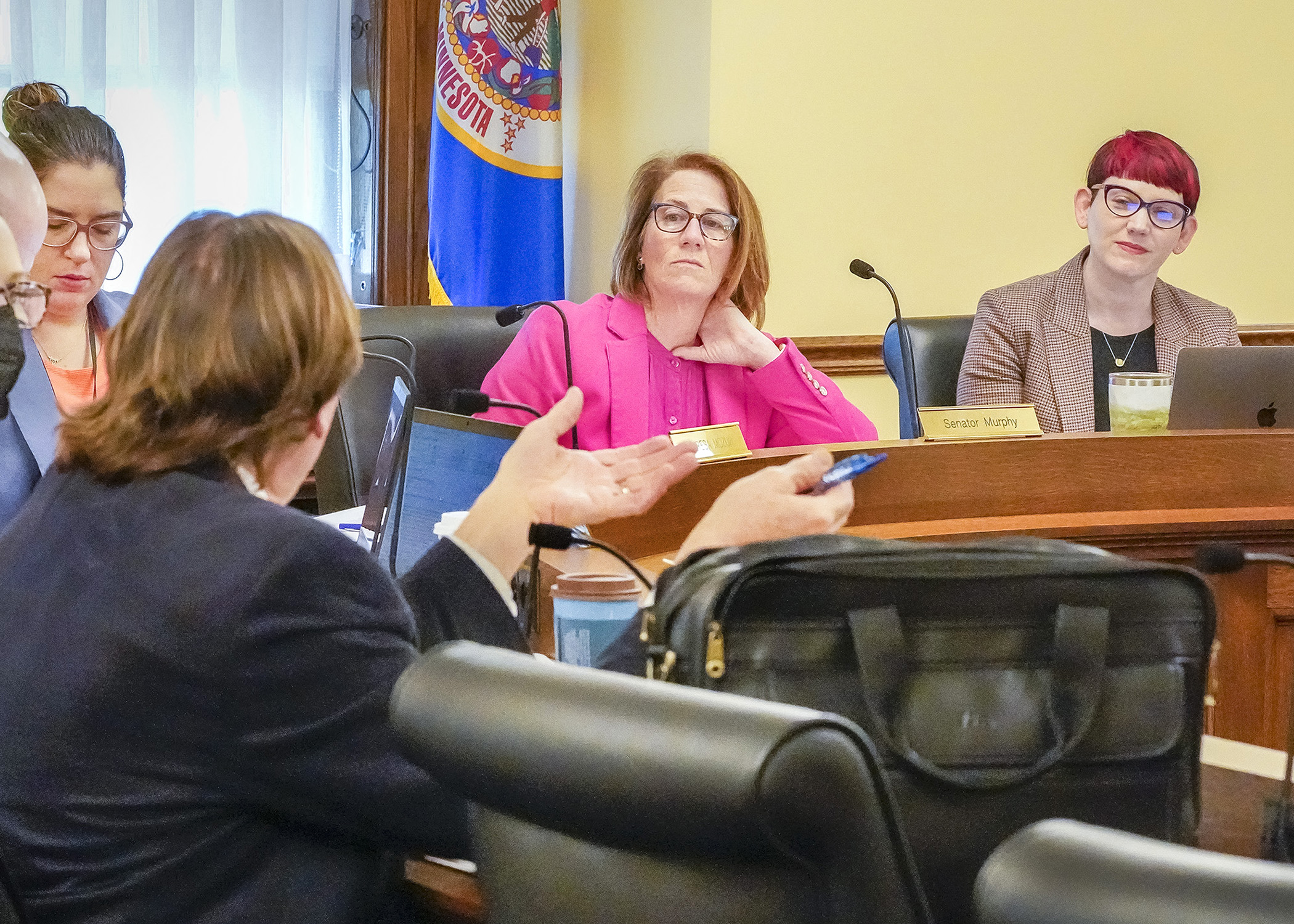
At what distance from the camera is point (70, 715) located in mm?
961

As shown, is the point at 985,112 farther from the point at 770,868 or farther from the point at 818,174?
the point at 770,868

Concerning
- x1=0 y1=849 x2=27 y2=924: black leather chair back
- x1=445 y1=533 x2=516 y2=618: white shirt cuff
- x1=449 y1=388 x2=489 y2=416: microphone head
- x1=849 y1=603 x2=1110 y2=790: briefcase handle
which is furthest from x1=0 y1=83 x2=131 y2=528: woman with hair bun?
x1=849 y1=603 x2=1110 y2=790: briefcase handle

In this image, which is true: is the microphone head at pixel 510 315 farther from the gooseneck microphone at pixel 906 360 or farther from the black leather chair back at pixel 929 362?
the black leather chair back at pixel 929 362

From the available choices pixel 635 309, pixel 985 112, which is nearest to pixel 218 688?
pixel 635 309

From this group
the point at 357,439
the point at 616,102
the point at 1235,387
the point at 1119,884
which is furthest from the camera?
the point at 616,102

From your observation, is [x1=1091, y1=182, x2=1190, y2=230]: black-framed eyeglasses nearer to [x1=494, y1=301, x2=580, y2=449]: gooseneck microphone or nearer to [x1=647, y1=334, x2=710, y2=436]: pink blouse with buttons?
[x1=647, y1=334, x2=710, y2=436]: pink blouse with buttons

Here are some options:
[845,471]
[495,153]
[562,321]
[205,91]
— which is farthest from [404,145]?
[845,471]

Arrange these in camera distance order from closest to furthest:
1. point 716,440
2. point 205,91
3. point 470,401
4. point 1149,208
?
point 470,401
point 716,440
point 1149,208
point 205,91

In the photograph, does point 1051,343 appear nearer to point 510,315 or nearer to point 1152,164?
point 1152,164

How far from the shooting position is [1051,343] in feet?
9.76

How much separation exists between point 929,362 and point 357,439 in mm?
1265

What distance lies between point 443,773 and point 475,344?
7.14 feet

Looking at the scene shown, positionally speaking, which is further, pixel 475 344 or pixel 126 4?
pixel 126 4

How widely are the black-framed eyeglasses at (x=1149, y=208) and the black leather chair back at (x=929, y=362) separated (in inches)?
16.1
